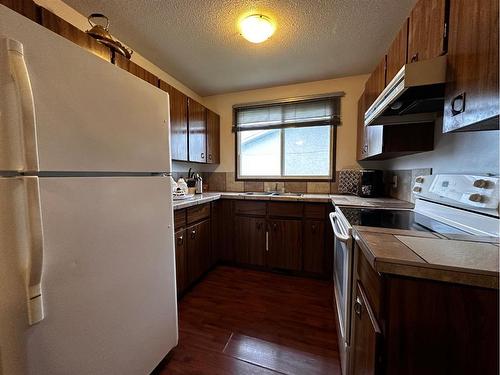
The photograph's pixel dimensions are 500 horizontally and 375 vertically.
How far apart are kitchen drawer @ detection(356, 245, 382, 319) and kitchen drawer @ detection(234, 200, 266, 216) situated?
1.57m

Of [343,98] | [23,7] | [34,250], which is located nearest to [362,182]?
[343,98]

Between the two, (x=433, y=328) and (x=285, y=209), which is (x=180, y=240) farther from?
(x=433, y=328)

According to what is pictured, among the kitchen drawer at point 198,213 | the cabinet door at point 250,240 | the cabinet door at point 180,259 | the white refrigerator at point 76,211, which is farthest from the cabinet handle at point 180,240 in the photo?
the cabinet door at point 250,240

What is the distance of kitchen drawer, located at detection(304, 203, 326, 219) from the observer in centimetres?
225

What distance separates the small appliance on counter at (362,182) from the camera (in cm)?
231

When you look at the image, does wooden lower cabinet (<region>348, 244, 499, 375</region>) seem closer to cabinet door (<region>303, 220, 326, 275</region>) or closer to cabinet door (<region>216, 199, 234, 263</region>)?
cabinet door (<region>303, 220, 326, 275</region>)

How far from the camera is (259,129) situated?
2994mm

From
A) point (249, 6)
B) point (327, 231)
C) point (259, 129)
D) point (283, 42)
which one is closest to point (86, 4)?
point (249, 6)

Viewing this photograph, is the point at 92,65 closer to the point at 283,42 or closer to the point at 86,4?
the point at 86,4

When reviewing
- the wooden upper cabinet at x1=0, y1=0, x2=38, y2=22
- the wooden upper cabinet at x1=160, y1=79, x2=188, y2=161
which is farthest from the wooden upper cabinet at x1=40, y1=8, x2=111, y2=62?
the wooden upper cabinet at x1=160, y1=79, x2=188, y2=161

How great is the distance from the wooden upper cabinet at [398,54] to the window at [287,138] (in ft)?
3.86

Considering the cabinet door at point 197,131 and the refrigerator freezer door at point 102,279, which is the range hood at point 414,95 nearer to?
the refrigerator freezer door at point 102,279

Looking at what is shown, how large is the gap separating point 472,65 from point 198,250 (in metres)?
2.24

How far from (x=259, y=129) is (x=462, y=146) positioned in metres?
2.17
